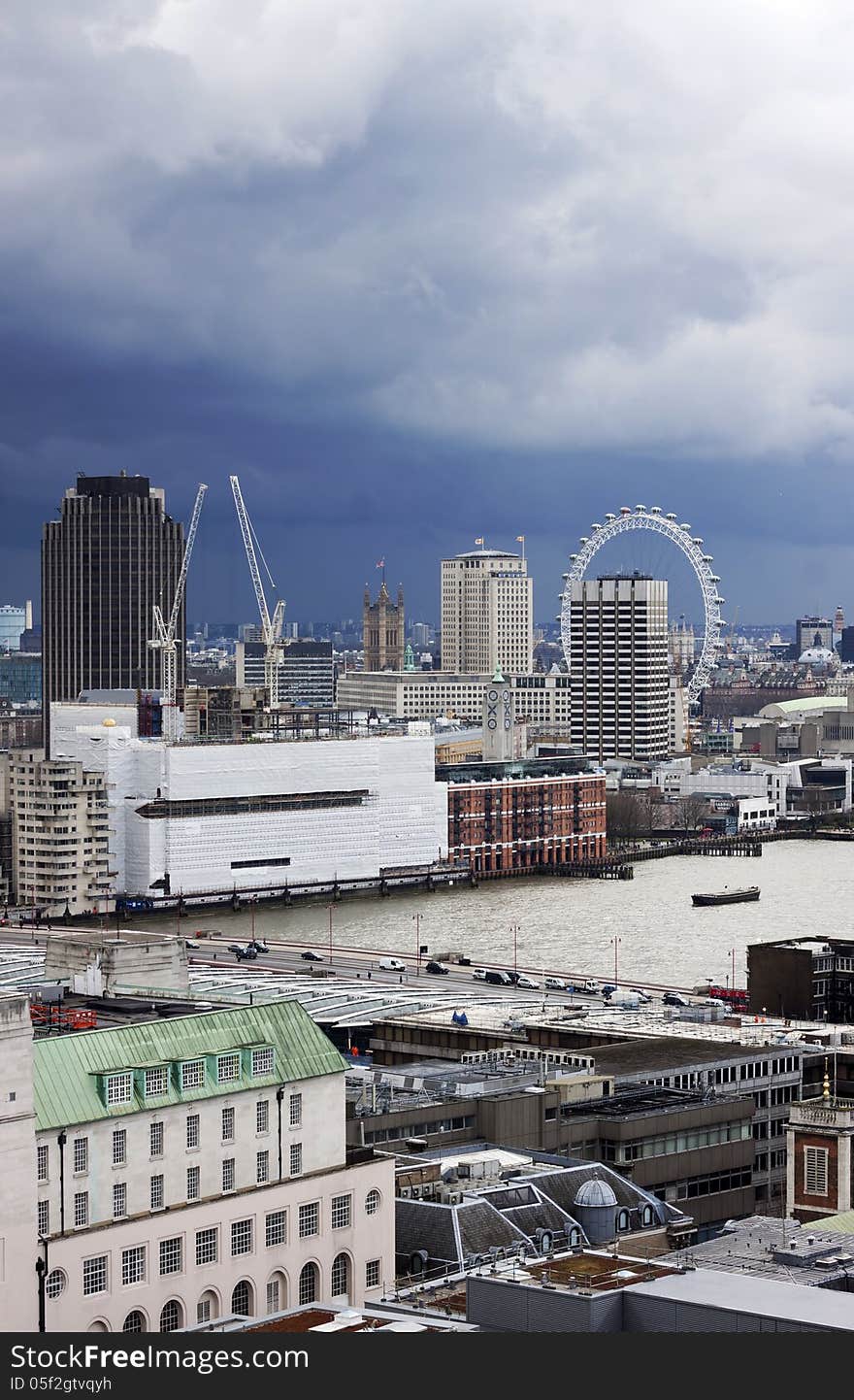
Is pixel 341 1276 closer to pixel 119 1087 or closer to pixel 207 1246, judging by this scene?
pixel 207 1246

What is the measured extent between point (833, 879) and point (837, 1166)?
3660 cm

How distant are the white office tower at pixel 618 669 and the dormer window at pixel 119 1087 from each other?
7031 cm

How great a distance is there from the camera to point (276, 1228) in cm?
1509

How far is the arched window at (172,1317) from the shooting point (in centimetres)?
1411

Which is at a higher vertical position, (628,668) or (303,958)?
(628,668)

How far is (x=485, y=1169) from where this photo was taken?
17.1m

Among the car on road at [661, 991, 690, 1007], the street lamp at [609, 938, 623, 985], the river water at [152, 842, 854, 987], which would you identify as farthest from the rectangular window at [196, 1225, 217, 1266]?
the river water at [152, 842, 854, 987]

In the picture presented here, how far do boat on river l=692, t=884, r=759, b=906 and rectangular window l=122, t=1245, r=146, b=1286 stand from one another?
3547cm

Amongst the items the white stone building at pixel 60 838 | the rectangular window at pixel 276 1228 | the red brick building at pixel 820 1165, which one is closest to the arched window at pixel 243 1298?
the rectangular window at pixel 276 1228

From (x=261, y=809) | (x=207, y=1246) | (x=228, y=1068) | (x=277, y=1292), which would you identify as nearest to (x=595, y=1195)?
(x=277, y=1292)

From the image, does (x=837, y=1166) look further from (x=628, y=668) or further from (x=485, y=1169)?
(x=628, y=668)

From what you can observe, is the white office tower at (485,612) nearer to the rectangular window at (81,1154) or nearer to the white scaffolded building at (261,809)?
the white scaffolded building at (261,809)

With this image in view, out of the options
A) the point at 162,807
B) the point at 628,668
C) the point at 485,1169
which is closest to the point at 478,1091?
the point at 485,1169

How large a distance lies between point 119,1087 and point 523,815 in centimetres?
4954
